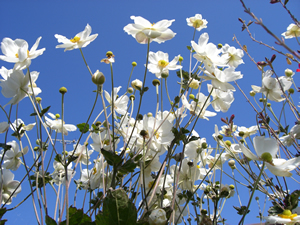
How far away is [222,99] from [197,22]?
2.83 feet

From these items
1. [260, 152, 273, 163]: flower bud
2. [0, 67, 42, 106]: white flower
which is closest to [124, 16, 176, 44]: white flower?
[0, 67, 42, 106]: white flower

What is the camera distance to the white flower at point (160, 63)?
1356 millimetres

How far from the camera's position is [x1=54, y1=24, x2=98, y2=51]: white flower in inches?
46.1

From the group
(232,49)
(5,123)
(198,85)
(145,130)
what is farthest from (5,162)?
(232,49)

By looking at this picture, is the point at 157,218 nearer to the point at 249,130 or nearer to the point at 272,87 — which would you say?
the point at 272,87

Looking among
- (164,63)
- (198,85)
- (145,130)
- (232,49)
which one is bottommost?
(145,130)

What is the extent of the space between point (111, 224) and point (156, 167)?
1.60ft

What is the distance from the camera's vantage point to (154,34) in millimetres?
1115

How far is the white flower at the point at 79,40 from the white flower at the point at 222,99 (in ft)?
2.48

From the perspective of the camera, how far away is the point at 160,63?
1.44 metres

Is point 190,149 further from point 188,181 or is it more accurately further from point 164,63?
point 164,63

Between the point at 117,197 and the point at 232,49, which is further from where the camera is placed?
the point at 232,49

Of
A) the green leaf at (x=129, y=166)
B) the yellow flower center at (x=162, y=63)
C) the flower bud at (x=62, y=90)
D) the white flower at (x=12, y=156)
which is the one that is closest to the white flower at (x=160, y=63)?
the yellow flower center at (x=162, y=63)

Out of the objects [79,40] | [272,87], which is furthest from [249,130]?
[79,40]
